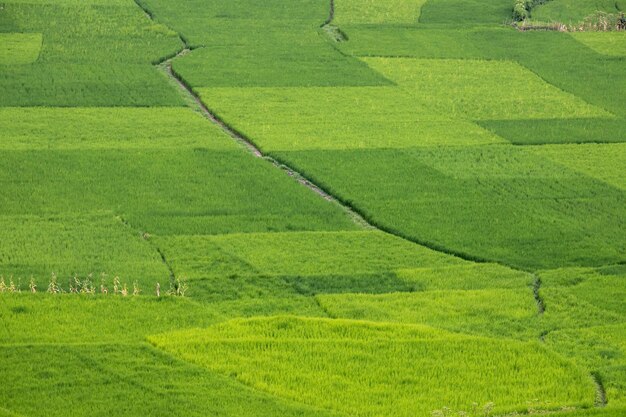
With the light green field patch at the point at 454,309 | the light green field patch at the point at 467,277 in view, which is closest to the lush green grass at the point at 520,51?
the light green field patch at the point at 467,277

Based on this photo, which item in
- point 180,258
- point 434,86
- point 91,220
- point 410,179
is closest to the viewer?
point 180,258

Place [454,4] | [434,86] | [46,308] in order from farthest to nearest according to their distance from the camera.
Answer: [454,4] → [434,86] → [46,308]

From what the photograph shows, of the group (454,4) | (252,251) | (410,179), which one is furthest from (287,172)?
(454,4)

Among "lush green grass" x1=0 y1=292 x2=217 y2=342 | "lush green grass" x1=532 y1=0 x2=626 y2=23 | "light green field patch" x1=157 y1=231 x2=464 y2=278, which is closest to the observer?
"lush green grass" x1=0 y1=292 x2=217 y2=342

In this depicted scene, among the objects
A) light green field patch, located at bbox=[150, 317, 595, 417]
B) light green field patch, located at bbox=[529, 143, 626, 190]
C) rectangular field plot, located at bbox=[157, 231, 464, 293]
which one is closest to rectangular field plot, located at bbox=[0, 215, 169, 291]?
rectangular field plot, located at bbox=[157, 231, 464, 293]

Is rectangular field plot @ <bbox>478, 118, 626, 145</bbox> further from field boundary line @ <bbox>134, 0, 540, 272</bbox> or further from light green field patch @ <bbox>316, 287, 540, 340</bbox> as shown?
light green field patch @ <bbox>316, 287, 540, 340</bbox>

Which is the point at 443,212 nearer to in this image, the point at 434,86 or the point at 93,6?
the point at 434,86
